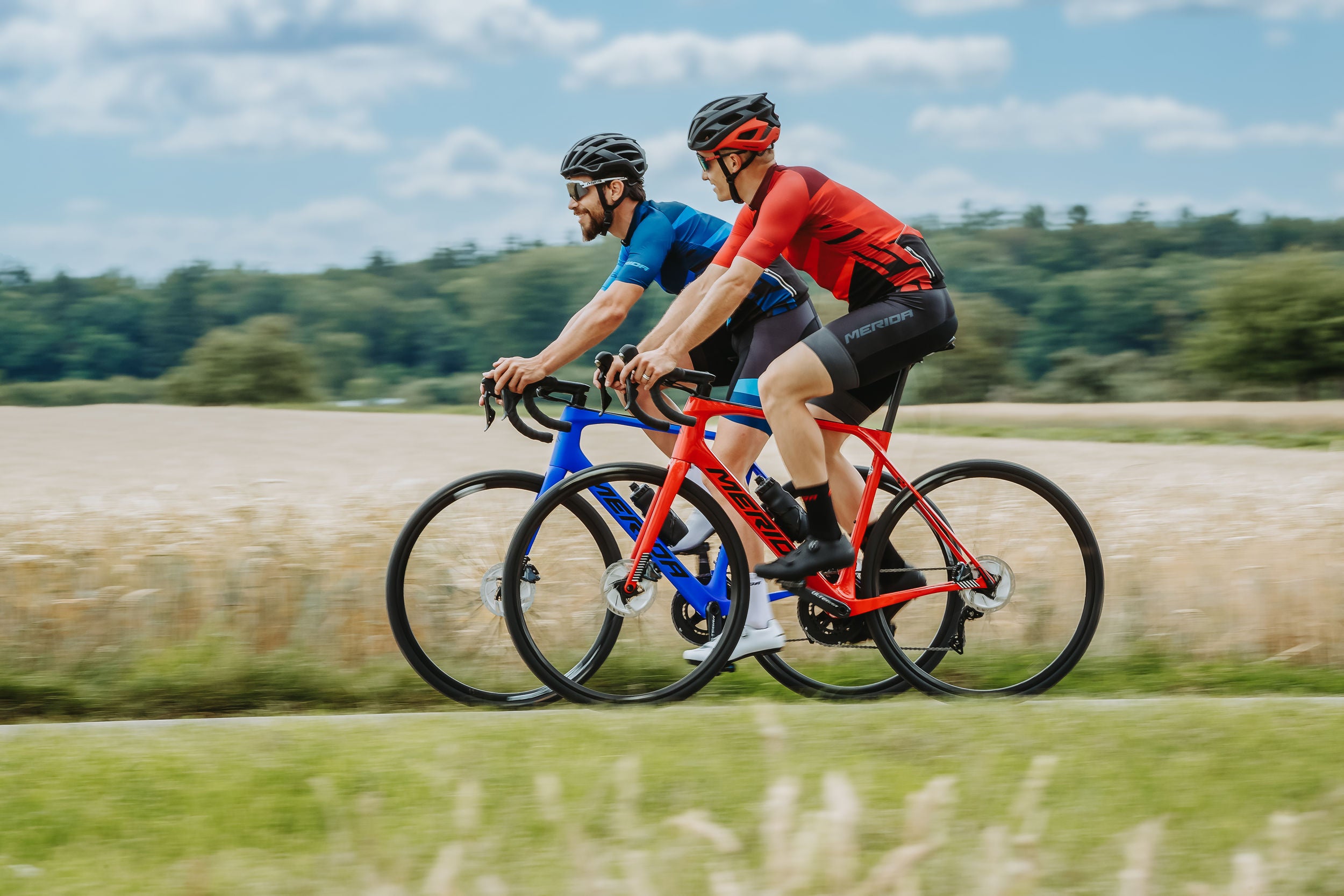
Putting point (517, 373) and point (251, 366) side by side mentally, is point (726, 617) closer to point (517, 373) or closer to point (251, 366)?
point (517, 373)

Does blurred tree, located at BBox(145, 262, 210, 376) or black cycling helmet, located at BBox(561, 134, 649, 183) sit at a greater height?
blurred tree, located at BBox(145, 262, 210, 376)

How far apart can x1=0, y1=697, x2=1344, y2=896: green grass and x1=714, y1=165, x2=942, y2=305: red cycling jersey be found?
5.14ft

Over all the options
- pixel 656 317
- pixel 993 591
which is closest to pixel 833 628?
pixel 993 591

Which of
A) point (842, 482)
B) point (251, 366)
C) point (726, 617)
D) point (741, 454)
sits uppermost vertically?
point (251, 366)

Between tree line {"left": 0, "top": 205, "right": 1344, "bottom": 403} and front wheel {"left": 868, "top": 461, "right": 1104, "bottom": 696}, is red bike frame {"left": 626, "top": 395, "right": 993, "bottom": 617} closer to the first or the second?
front wheel {"left": 868, "top": 461, "right": 1104, "bottom": 696}

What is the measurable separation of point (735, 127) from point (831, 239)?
540mm

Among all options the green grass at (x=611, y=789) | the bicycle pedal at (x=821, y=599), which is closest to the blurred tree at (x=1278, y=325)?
the bicycle pedal at (x=821, y=599)

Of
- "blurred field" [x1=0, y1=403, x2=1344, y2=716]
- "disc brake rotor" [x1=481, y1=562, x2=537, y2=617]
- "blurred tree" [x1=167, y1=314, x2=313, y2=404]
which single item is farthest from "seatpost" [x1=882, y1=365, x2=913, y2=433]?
"blurred tree" [x1=167, y1=314, x2=313, y2=404]

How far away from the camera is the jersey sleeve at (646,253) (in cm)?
499

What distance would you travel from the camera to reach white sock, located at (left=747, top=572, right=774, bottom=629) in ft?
16.7

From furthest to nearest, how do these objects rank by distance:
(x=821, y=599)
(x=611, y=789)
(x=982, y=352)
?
1. (x=982, y=352)
2. (x=821, y=599)
3. (x=611, y=789)

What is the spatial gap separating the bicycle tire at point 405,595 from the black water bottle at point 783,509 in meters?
0.61

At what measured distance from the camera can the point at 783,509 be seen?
4.99m

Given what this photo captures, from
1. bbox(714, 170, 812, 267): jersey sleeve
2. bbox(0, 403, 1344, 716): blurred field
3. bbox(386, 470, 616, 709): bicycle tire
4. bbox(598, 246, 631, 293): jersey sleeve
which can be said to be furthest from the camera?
bbox(0, 403, 1344, 716): blurred field
